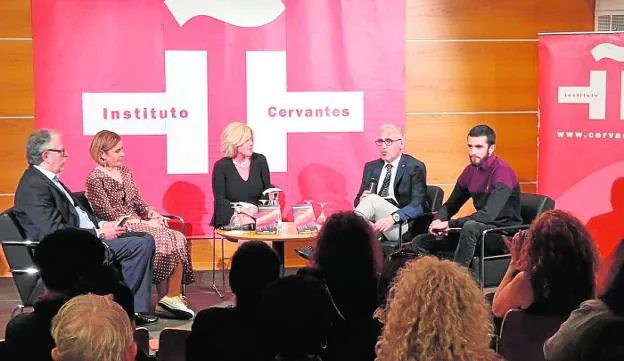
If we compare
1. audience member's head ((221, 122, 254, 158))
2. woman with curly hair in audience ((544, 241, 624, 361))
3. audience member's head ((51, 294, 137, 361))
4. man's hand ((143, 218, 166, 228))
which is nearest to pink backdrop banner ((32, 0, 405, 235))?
audience member's head ((221, 122, 254, 158))

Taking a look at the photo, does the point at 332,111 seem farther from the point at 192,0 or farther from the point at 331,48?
the point at 192,0

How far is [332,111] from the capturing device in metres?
7.48

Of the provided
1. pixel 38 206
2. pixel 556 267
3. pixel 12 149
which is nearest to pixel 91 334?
pixel 556 267

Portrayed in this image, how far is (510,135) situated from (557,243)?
4.53 meters

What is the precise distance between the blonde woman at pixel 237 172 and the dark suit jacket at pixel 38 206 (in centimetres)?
130

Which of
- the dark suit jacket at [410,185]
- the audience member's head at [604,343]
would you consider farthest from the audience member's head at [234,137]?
the audience member's head at [604,343]

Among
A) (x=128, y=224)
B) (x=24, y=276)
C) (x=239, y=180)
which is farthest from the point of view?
(x=239, y=180)

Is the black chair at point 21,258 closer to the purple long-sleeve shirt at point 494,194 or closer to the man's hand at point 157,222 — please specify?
the man's hand at point 157,222

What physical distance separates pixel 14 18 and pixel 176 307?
2.79 meters

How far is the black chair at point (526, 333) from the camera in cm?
323

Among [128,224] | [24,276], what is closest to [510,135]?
[128,224]

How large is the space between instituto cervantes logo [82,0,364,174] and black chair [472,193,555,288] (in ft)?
5.75

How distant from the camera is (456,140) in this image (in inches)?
306

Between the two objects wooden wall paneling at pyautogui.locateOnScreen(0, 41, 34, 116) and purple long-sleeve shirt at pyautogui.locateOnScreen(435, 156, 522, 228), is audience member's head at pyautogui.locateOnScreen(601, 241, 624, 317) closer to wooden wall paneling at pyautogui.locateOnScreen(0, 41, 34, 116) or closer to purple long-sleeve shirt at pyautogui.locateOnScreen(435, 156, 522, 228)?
purple long-sleeve shirt at pyautogui.locateOnScreen(435, 156, 522, 228)
